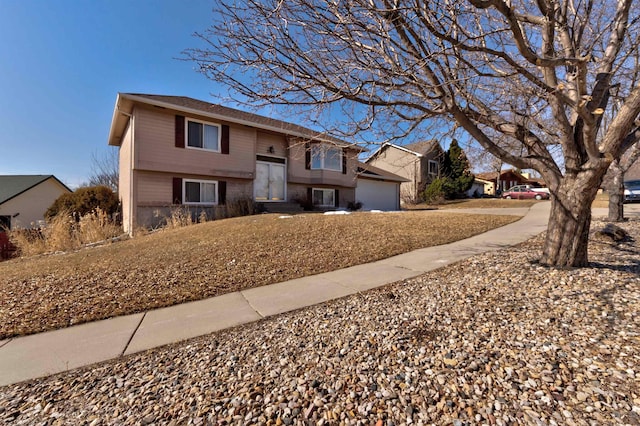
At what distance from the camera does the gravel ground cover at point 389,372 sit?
178 cm

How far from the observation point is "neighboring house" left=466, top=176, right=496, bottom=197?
36487mm

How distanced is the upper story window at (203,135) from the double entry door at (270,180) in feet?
8.31

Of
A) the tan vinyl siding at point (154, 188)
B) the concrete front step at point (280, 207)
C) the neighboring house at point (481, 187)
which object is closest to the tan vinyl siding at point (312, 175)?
the concrete front step at point (280, 207)

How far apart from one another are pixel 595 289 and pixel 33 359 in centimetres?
637

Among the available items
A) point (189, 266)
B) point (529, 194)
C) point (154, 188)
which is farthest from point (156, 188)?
point (529, 194)

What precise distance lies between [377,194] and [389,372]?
20726 millimetres

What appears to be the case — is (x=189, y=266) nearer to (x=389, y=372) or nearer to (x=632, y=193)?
(x=389, y=372)

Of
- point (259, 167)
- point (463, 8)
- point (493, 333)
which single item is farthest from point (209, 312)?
point (259, 167)

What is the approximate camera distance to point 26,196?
75.5ft

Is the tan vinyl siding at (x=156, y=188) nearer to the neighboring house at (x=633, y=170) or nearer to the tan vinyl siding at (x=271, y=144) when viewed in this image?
the tan vinyl siding at (x=271, y=144)

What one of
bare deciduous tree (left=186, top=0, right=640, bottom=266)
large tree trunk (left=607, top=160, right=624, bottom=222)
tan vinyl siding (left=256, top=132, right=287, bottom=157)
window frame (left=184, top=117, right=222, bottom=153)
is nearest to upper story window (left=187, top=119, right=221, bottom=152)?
window frame (left=184, top=117, right=222, bottom=153)

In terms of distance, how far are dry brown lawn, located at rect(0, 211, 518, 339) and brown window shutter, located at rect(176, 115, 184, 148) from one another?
5.25 metres

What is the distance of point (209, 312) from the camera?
359 cm

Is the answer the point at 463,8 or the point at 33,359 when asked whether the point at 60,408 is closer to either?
the point at 33,359
